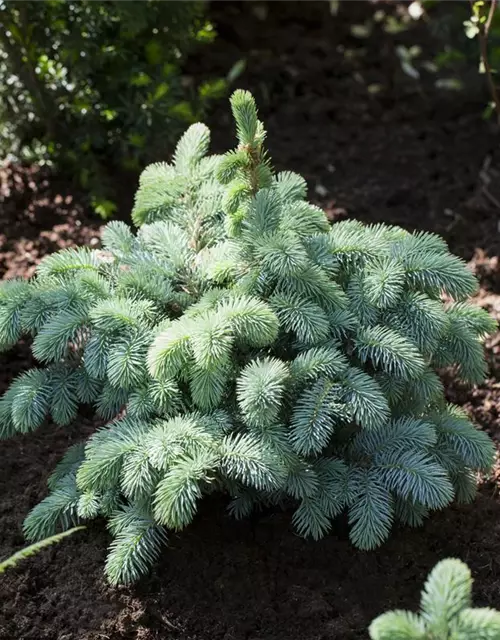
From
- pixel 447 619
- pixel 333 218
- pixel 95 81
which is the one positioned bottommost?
pixel 333 218

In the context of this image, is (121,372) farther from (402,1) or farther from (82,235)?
(402,1)

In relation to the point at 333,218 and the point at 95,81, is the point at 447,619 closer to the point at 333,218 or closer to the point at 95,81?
the point at 333,218

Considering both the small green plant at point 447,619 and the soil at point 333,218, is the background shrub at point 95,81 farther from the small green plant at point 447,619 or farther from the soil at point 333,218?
Result: the small green plant at point 447,619

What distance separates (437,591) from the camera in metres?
1.63

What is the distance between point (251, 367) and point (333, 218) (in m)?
1.75

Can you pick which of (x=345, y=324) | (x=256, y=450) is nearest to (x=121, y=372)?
(x=256, y=450)

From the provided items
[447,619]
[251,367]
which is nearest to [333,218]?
[251,367]

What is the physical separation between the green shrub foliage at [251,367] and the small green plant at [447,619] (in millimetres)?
575

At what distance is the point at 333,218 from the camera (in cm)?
382

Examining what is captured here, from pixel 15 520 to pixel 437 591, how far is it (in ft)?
4.47

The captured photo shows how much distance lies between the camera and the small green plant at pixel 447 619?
5.24ft

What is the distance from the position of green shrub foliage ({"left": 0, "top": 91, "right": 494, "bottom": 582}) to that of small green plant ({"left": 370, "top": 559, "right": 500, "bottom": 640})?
58cm

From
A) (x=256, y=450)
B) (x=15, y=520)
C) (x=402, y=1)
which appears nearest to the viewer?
(x=256, y=450)

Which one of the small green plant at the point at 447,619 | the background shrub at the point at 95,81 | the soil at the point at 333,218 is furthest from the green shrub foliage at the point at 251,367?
the background shrub at the point at 95,81
